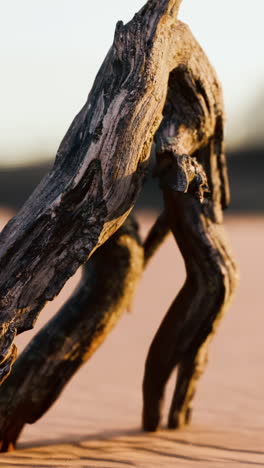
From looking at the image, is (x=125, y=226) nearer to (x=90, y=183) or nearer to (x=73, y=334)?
(x=73, y=334)

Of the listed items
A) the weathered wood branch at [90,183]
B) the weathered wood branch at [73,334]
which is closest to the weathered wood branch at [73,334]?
the weathered wood branch at [73,334]

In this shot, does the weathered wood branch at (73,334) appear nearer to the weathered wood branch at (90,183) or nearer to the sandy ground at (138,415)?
the sandy ground at (138,415)

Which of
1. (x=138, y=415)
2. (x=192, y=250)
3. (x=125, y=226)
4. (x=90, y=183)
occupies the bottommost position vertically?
(x=138, y=415)

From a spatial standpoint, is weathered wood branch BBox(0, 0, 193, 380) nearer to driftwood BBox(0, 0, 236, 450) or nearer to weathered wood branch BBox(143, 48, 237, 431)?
driftwood BBox(0, 0, 236, 450)

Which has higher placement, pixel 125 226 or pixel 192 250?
pixel 125 226

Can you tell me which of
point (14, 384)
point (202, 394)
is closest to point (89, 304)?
point (14, 384)

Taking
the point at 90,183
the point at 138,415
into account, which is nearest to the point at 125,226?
the point at 90,183

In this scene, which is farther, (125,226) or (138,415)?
(138,415)
